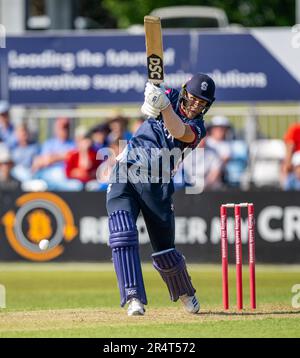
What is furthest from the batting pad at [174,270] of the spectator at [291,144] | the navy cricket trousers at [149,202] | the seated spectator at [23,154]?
the seated spectator at [23,154]

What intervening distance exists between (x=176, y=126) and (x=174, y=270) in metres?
1.38

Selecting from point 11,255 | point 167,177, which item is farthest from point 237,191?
point 167,177

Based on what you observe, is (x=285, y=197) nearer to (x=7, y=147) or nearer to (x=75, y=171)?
(x=75, y=171)

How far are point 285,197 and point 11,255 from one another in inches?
167

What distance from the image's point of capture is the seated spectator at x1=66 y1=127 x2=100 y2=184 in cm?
1678

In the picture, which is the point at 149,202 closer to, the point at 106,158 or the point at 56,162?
the point at 106,158

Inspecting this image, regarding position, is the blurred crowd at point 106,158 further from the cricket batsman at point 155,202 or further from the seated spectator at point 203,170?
the cricket batsman at point 155,202

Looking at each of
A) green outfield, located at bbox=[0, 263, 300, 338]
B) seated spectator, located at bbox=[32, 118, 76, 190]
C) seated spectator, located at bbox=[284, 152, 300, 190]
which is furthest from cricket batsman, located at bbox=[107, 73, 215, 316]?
seated spectator, located at bbox=[32, 118, 76, 190]

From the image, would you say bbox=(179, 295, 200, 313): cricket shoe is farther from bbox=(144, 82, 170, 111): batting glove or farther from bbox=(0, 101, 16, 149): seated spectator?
bbox=(0, 101, 16, 149): seated spectator

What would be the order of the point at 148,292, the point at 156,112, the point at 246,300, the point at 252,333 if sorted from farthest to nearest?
the point at 148,292 < the point at 246,300 < the point at 156,112 < the point at 252,333

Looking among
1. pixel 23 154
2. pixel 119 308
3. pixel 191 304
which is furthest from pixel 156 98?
pixel 23 154

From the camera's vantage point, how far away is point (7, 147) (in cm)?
1730

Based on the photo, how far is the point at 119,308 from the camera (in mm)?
10617

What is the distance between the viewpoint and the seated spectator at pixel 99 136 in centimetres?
1683
